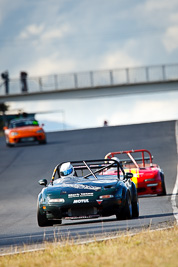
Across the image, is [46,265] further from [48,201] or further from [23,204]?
[23,204]

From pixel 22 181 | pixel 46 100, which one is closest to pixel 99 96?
pixel 46 100

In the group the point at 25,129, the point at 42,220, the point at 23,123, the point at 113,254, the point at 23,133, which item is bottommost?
the point at 23,133

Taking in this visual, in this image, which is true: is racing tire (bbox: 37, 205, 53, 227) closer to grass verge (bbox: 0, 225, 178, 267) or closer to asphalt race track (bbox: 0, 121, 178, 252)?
asphalt race track (bbox: 0, 121, 178, 252)

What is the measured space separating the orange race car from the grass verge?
30.1 metres

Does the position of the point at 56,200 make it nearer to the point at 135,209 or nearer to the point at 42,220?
the point at 42,220

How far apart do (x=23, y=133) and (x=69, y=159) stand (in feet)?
23.8

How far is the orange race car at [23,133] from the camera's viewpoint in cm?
3966

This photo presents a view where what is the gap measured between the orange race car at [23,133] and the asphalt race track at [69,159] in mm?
494

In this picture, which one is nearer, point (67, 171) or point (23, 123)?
point (67, 171)

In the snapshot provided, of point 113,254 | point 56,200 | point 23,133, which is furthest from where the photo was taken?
point 23,133

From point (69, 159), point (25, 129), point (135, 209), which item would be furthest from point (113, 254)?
point (25, 129)

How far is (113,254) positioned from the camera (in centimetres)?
791

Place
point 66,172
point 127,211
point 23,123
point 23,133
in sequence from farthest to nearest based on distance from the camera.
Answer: point 23,123 < point 23,133 < point 66,172 < point 127,211

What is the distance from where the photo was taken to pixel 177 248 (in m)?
8.04
